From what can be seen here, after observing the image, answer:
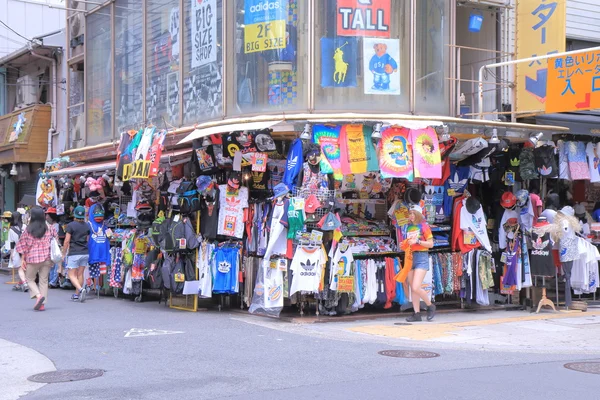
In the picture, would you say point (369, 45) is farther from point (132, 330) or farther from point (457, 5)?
point (132, 330)

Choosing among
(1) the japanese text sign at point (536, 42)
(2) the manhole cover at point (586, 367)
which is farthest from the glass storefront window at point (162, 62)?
(2) the manhole cover at point (586, 367)

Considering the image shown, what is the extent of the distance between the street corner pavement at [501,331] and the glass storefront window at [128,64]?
7781 mm

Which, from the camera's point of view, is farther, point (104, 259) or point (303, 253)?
point (104, 259)

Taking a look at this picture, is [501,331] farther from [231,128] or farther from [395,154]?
[231,128]

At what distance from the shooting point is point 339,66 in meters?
12.6

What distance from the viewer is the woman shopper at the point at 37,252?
13609mm

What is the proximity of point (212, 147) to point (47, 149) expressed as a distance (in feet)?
41.3

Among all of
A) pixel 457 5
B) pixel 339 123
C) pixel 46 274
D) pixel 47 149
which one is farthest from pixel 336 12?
pixel 47 149

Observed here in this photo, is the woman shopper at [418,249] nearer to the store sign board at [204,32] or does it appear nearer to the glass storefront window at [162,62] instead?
the store sign board at [204,32]

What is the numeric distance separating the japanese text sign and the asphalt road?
17.6 ft

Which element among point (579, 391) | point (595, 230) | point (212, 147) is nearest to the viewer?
point (579, 391)

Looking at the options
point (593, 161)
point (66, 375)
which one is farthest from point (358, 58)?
point (66, 375)

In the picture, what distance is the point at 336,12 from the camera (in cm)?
1256

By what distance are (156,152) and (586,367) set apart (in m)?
7.88
